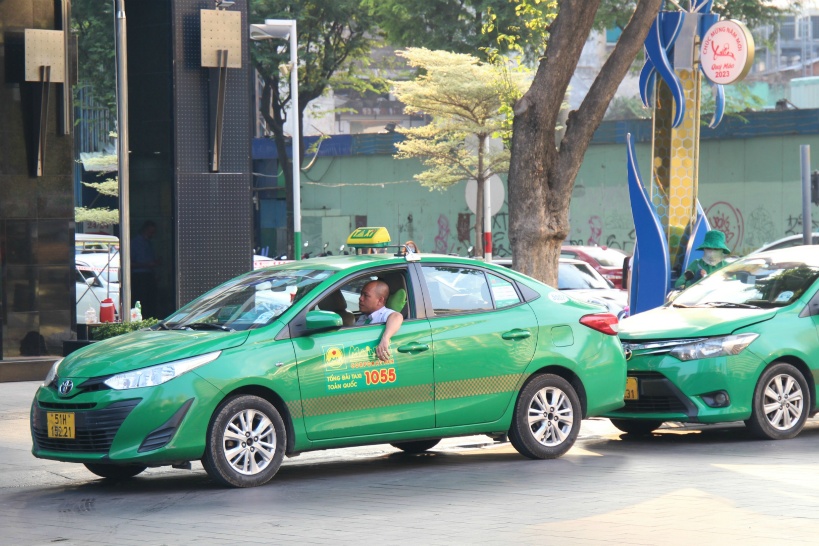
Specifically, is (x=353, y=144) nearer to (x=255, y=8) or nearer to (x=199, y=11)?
(x=255, y=8)

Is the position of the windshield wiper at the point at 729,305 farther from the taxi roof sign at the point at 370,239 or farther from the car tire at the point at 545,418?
the taxi roof sign at the point at 370,239

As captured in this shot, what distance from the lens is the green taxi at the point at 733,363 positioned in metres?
11.0

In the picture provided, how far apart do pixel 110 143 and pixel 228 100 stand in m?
38.3

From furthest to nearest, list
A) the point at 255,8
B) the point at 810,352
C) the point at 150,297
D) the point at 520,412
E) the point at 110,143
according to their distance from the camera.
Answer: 1. the point at 110,143
2. the point at 255,8
3. the point at 150,297
4. the point at 810,352
5. the point at 520,412

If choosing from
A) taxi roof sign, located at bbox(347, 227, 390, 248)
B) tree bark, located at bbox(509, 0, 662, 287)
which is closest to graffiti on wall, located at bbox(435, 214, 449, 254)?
tree bark, located at bbox(509, 0, 662, 287)

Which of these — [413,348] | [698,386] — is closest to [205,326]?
[413,348]

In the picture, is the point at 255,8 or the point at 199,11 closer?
the point at 199,11

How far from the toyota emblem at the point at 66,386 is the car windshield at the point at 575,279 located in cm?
1338

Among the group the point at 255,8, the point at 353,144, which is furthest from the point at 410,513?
the point at 353,144

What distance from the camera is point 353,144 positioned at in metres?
49.6

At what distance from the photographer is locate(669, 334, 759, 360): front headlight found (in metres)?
11.0

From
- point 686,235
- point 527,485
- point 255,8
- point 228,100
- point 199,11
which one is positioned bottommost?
point 527,485

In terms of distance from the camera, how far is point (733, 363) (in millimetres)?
11008

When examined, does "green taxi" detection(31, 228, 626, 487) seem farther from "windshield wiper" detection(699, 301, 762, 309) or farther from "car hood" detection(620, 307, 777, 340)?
"windshield wiper" detection(699, 301, 762, 309)
